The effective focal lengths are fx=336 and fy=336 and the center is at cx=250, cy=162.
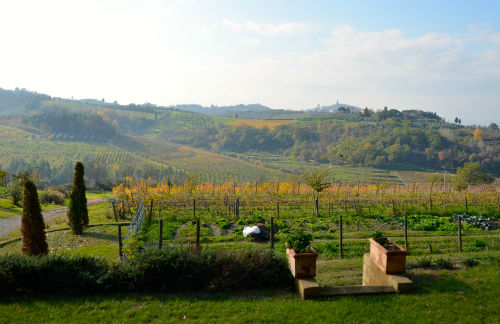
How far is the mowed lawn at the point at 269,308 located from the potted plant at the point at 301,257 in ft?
1.49

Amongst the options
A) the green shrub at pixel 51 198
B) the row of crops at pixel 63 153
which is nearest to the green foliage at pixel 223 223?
the green shrub at pixel 51 198

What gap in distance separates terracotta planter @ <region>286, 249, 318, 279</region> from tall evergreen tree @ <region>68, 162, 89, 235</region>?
13.3 metres

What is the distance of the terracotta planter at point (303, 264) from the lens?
645 cm

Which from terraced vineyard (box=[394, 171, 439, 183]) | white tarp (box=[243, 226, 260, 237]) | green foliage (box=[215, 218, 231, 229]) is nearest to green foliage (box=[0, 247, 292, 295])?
white tarp (box=[243, 226, 260, 237])

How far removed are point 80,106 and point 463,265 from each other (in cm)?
17056

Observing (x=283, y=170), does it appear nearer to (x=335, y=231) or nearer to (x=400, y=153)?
(x=400, y=153)

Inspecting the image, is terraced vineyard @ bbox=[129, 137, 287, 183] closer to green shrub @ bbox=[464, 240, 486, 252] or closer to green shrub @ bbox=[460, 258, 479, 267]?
green shrub @ bbox=[464, 240, 486, 252]

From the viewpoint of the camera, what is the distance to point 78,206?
16438 mm

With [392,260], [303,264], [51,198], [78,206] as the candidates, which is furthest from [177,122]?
[392,260]

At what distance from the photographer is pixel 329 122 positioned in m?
116

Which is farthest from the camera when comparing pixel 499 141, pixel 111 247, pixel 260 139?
pixel 260 139

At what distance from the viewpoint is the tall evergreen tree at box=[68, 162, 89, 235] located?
16.3 metres

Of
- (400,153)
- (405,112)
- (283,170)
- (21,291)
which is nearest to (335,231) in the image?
(21,291)

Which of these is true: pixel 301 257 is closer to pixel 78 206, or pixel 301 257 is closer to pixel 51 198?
pixel 78 206
